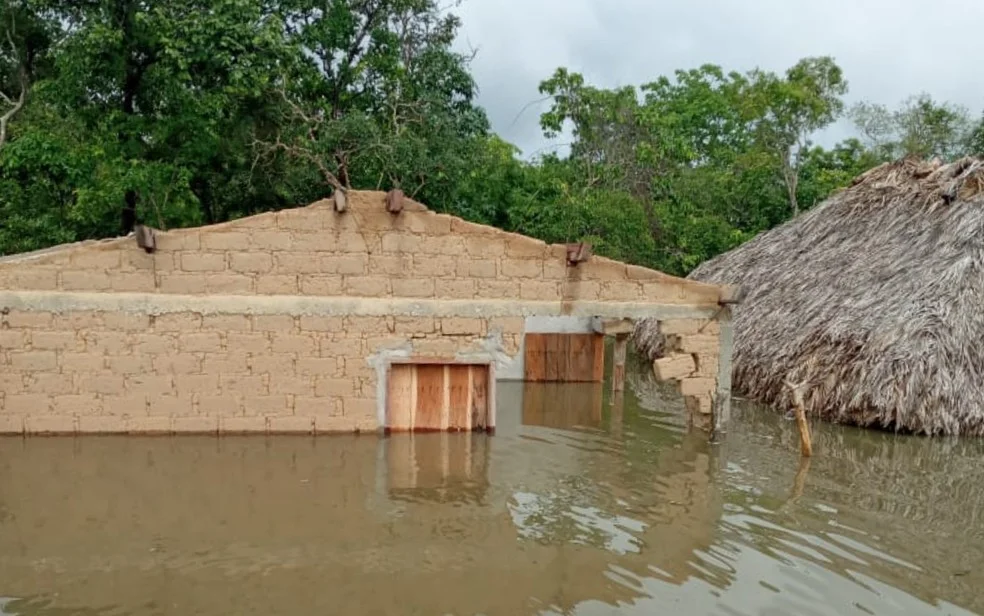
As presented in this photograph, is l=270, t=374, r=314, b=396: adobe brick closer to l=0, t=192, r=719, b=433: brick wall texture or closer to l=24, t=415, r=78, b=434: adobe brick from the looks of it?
l=0, t=192, r=719, b=433: brick wall texture

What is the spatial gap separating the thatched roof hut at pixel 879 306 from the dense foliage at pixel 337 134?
5.15 meters

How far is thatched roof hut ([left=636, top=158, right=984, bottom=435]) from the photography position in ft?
34.8

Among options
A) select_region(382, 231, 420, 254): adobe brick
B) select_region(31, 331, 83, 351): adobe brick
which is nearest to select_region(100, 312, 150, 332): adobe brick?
select_region(31, 331, 83, 351): adobe brick

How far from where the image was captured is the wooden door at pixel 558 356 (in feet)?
47.6

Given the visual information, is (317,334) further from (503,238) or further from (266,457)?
(503,238)

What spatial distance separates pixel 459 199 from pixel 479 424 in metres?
10.1

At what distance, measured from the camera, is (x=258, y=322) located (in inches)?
359

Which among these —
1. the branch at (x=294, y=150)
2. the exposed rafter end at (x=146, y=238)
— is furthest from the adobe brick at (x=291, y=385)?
the branch at (x=294, y=150)

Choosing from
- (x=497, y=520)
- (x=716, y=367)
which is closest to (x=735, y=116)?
(x=716, y=367)

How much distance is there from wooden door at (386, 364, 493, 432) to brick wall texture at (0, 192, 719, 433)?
29 centimetres

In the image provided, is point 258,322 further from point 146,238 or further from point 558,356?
point 558,356

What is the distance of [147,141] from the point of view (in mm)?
14031

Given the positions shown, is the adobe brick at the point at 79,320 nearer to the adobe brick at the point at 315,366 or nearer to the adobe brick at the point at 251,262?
the adobe brick at the point at 251,262

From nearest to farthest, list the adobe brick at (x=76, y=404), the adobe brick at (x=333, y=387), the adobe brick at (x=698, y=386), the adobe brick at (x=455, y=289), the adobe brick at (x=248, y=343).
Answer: the adobe brick at (x=76, y=404) < the adobe brick at (x=248, y=343) < the adobe brick at (x=333, y=387) < the adobe brick at (x=455, y=289) < the adobe brick at (x=698, y=386)
